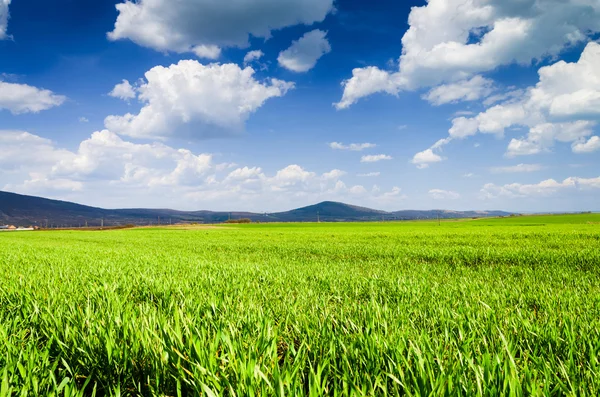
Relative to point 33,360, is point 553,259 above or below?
below

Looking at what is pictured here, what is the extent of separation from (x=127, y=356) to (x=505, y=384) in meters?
2.30

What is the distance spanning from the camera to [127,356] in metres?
2.37

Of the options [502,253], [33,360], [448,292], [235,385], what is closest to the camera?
[235,385]

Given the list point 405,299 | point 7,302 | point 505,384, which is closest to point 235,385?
point 505,384

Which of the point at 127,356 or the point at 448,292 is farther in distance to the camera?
the point at 448,292

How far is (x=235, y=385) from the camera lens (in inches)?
73.5

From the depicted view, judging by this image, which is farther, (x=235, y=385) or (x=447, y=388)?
(x=235, y=385)

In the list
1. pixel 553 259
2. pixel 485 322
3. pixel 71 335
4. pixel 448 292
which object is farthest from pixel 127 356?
pixel 553 259

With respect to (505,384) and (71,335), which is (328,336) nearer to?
(505,384)

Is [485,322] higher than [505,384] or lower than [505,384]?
lower

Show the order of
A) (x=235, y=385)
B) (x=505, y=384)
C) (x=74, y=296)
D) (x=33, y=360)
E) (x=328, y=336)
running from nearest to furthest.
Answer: (x=505, y=384), (x=235, y=385), (x=33, y=360), (x=328, y=336), (x=74, y=296)

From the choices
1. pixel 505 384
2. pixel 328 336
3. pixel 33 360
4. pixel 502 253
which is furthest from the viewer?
pixel 502 253

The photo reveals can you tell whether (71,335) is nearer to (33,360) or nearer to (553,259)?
(33,360)

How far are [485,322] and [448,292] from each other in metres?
2.03
